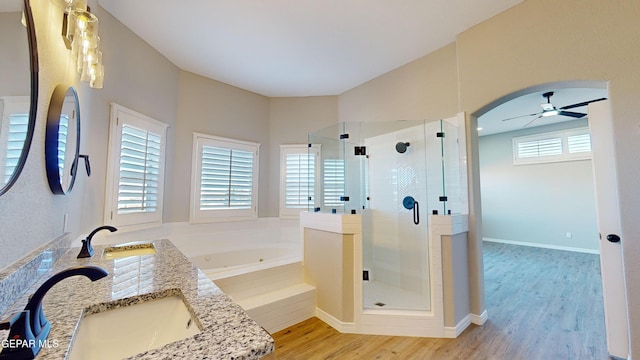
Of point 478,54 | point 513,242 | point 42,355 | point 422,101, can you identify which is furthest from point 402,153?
point 513,242

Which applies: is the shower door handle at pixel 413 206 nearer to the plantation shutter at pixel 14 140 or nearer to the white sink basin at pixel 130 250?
the white sink basin at pixel 130 250

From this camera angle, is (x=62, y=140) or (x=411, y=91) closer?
(x=62, y=140)

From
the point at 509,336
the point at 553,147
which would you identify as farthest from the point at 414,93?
the point at 553,147

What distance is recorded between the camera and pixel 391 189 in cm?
353

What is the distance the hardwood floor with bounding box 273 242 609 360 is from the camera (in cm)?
217

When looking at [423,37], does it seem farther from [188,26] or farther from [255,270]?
[255,270]

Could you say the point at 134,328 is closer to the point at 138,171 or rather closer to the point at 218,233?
the point at 138,171

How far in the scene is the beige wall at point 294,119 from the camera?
463 centimetres

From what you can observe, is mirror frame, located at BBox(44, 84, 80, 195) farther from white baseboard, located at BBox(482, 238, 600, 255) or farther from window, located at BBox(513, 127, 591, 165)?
white baseboard, located at BBox(482, 238, 600, 255)

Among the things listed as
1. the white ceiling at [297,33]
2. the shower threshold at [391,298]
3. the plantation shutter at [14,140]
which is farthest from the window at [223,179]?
the plantation shutter at [14,140]

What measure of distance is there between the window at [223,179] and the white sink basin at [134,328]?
3.03 meters

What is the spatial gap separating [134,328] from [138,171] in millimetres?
2553

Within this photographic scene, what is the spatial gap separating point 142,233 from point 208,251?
0.91 m

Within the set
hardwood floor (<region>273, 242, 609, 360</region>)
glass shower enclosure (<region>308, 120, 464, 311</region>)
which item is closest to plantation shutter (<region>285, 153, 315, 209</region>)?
glass shower enclosure (<region>308, 120, 464, 311</region>)
